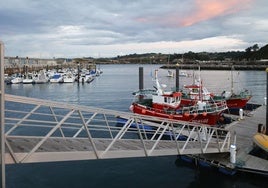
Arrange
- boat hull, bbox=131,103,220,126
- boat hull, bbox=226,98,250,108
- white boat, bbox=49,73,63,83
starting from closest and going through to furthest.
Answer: boat hull, bbox=131,103,220,126
boat hull, bbox=226,98,250,108
white boat, bbox=49,73,63,83

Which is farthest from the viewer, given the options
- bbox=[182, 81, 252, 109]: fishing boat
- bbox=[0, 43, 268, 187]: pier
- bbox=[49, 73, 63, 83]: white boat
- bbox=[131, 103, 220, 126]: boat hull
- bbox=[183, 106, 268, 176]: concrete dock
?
bbox=[49, 73, 63, 83]: white boat

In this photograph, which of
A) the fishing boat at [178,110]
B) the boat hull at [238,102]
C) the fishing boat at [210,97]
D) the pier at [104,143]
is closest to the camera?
the pier at [104,143]

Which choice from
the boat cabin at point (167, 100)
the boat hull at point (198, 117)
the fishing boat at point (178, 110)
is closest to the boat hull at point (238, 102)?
the fishing boat at point (178, 110)

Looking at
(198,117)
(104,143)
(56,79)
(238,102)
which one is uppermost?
(56,79)

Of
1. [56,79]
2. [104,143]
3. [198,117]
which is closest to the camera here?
[104,143]

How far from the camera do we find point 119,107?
44.1 m

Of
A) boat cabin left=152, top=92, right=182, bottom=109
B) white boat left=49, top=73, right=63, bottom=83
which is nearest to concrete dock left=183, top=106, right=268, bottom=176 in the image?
boat cabin left=152, top=92, right=182, bottom=109

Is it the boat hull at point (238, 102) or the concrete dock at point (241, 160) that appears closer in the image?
the concrete dock at point (241, 160)

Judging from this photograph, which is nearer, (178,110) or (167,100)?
(178,110)

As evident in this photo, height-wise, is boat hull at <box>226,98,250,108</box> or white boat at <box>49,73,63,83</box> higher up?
white boat at <box>49,73,63,83</box>

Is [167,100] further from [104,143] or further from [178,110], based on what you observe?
[104,143]

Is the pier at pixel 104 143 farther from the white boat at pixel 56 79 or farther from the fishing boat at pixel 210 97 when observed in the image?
the white boat at pixel 56 79

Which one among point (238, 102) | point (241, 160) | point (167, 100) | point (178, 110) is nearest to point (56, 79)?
point (238, 102)

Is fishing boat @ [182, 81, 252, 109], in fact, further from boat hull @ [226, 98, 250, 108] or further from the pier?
the pier
